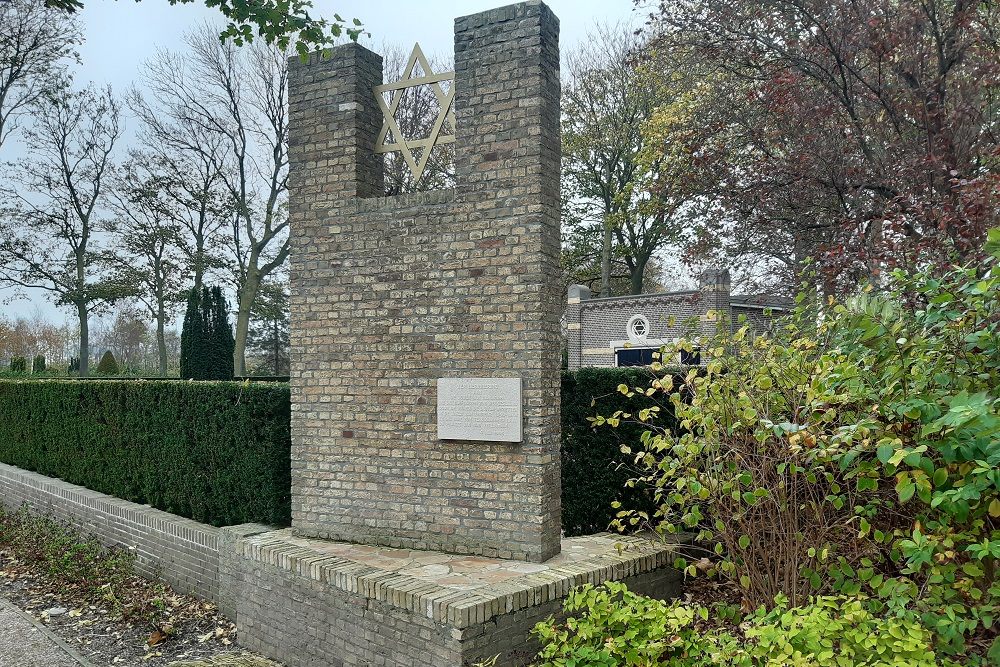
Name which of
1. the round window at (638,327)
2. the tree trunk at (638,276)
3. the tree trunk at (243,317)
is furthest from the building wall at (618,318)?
the tree trunk at (243,317)

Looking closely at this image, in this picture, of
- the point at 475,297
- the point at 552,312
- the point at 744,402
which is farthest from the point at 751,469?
the point at 475,297

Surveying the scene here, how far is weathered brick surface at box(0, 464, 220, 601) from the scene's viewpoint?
23.7 feet

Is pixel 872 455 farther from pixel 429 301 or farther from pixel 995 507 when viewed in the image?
pixel 429 301

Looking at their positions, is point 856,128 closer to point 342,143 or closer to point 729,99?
point 729,99

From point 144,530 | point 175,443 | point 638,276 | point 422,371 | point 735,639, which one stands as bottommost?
point 144,530

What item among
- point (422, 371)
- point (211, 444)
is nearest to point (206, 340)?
point (211, 444)

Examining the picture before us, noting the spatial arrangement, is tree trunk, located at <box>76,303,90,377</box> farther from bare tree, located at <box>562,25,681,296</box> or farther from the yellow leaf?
→ the yellow leaf

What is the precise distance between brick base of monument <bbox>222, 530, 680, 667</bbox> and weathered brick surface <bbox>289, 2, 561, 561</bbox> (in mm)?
326

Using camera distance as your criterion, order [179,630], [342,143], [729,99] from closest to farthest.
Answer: [342,143] < [179,630] < [729,99]

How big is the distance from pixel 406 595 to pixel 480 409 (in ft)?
4.91

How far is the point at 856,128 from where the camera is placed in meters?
9.78

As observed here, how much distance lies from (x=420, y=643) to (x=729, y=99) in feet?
37.7

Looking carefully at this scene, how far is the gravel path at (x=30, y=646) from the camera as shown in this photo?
5.93 m

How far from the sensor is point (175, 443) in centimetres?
842
